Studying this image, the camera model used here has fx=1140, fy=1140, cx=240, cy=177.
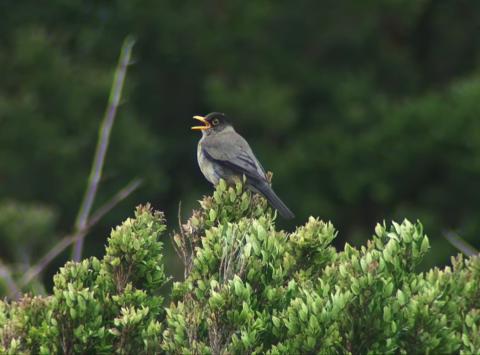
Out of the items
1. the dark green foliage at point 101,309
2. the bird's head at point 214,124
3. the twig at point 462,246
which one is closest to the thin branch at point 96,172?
the dark green foliage at point 101,309

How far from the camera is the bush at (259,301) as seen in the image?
206 inches

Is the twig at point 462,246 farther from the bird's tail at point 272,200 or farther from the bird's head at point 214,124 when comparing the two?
the bird's head at point 214,124

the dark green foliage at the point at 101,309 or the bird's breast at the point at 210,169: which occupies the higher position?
the bird's breast at the point at 210,169

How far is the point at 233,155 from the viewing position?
32.9 ft

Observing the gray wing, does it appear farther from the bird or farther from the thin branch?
the thin branch

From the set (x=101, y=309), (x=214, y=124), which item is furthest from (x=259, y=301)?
(x=214, y=124)

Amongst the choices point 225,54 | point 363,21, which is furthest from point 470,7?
point 225,54

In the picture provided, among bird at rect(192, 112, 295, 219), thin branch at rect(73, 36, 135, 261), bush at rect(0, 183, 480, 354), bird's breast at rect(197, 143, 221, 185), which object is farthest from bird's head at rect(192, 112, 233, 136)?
bush at rect(0, 183, 480, 354)

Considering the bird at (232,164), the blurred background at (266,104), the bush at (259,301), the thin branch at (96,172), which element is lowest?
the bush at (259,301)

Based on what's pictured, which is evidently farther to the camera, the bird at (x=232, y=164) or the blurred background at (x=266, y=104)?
the blurred background at (x=266, y=104)

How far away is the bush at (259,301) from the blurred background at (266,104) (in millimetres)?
18238

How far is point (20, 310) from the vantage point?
562 cm

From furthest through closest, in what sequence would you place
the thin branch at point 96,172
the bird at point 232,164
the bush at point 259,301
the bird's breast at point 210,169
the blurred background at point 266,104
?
the blurred background at point 266,104
the bird's breast at point 210,169
the bird at point 232,164
the thin branch at point 96,172
the bush at point 259,301

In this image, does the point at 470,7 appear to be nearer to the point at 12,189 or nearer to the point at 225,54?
the point at 225,54
